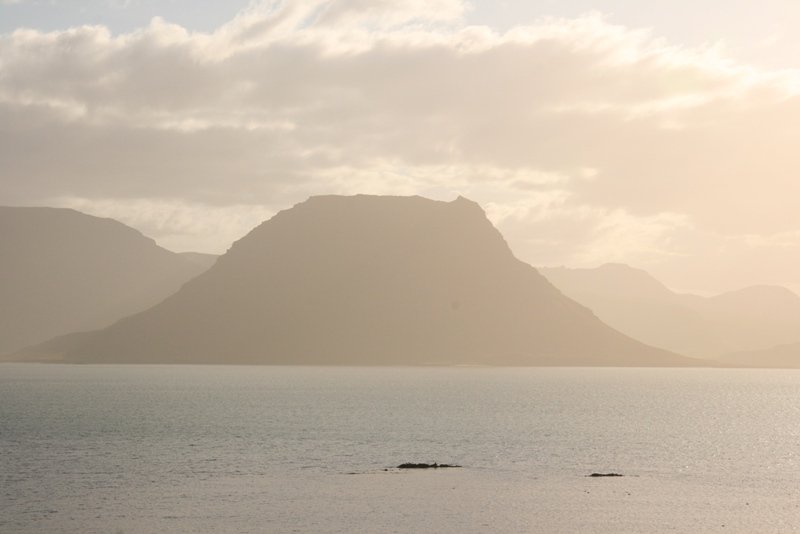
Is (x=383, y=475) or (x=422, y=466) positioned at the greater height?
(x=422, y=466)

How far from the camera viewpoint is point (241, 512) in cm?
7094

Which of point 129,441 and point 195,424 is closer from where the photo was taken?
point 129,441

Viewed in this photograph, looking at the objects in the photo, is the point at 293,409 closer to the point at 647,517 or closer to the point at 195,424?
the point at 195,424

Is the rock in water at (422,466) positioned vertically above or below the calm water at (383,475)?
above

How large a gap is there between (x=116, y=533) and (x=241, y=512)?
10.7 metres

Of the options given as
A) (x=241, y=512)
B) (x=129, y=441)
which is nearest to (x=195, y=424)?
(x=129, y=441)

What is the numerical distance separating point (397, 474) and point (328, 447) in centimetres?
2716

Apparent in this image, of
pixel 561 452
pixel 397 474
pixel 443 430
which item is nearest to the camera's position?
pixel 397 474

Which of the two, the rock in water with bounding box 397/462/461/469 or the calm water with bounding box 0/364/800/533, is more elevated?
the rock in water with bounding box 397/462/461/469

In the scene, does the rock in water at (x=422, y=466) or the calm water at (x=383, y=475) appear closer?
the calm water at (x=383, y=475)

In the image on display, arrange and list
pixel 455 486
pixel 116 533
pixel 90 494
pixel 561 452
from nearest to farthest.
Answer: pixel 116 533 < pixel 90 494 < pixel 455 486 < pixel 561 452

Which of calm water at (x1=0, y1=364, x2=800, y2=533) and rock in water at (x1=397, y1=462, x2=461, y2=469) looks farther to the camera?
rock in water at (x1=397, y1=462, x2=461, y2=469)

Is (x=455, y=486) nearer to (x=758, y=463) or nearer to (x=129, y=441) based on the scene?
(x=758, y=463)

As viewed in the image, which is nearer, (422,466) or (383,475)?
(383,475)
